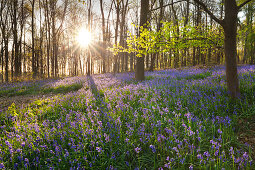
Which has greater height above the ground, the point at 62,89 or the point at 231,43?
the point at 231,43

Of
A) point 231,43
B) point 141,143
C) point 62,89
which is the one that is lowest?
point 141,143

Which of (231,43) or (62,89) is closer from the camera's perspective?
(231,43)

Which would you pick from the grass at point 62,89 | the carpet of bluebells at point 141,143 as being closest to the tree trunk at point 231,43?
the carpet of bluebells at point 141,143

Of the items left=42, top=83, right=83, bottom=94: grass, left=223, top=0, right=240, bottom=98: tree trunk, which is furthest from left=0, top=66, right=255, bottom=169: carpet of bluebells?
left=42, top=83, right=83, bottom=94: grass

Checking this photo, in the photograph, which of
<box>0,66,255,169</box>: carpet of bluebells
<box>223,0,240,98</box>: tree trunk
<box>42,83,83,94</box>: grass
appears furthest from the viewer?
<box>42,83,83,94</box>: grass

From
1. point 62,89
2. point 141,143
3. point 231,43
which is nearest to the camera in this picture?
point 141,143

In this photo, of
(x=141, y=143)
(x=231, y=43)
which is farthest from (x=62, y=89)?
(x=231, y=43)

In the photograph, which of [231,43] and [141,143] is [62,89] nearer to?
[141,143]

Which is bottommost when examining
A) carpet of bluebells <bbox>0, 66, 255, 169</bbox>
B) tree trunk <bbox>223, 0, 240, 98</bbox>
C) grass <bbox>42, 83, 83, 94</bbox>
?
carpet of bluebells <bbox>0, 66, 255, 169</bbox>

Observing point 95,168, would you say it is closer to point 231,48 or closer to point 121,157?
point 121,157

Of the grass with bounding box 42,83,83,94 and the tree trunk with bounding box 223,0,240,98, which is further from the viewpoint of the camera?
the grass with bounding box 42,83,83,94

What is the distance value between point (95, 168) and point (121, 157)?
19.9 inches

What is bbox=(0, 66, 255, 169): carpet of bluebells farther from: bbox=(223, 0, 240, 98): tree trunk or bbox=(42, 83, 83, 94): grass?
bbox=(42, 83, 83, 94): grass

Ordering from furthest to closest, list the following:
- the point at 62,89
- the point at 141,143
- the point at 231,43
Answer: the point at 62,89, the point at 231,43, the point at 141,143
